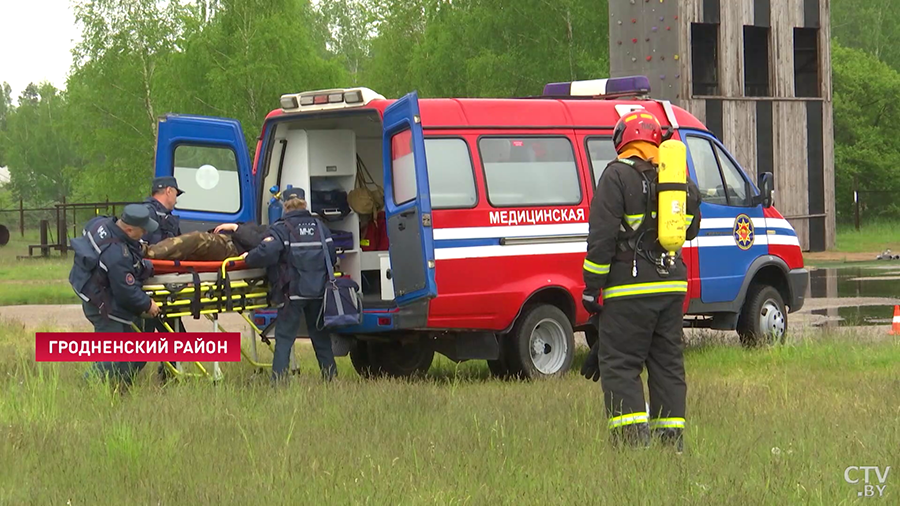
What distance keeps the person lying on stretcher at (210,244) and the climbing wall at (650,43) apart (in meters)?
16.9

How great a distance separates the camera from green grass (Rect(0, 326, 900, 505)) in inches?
240

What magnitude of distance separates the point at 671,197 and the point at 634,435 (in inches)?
52.0

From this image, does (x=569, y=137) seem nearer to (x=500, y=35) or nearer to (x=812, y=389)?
(x=812, y=389)

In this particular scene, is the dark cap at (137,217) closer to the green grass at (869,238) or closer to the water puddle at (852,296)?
the water puddle at (852,296)

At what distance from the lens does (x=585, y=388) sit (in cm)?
966

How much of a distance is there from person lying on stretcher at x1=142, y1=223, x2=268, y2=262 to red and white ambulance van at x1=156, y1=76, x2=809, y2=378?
0.99m

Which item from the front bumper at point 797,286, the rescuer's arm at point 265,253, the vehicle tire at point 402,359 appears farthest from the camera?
the front bumper at point 797,286

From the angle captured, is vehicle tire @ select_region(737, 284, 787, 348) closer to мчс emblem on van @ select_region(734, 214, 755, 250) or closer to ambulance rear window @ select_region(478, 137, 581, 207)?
мчс emblem on van @ select_region(734, 214, 755, 250)

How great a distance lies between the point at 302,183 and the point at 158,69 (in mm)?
29807

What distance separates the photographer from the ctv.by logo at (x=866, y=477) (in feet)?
19.5

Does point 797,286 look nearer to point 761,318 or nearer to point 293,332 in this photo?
point 761,318

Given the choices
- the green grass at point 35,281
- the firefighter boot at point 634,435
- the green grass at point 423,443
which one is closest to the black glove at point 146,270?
the green grass at point 423,443

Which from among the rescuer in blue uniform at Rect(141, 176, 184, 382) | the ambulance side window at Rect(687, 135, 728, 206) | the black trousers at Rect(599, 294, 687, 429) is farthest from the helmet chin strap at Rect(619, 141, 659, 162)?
the ambulance side window at Rect(687, 135, 728, 206)

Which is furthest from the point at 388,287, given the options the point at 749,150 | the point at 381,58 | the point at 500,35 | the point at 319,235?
the point at 381,58
